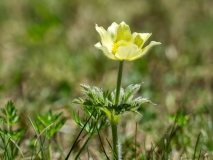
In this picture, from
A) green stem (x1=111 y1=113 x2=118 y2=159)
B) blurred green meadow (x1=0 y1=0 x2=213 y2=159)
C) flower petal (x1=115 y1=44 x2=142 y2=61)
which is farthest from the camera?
blurred green meadow (x1=0 y1=0 x2=213 y2=159)

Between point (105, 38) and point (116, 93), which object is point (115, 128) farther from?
point (105, 38)

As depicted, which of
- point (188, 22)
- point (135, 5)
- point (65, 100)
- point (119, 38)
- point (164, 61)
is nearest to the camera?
point (119, 38)

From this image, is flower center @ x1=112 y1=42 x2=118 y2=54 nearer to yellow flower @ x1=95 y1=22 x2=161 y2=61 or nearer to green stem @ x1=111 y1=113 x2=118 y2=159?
yellow flower @ x1=95 y1=22 x2=161 y2=61

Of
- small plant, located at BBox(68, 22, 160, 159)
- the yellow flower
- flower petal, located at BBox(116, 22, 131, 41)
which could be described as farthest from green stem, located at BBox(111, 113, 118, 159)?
flower petal, located at BBox(116, 22, 131, 41)

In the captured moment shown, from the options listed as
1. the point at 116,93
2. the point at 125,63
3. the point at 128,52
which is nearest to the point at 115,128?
the point at 116,93

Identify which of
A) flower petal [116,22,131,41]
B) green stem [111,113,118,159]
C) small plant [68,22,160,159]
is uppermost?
flower petal [116,22,131,41]

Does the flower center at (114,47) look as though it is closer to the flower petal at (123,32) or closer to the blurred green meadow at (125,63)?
the flower petal at (123,32)

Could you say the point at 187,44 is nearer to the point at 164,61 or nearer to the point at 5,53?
the point at 164,61

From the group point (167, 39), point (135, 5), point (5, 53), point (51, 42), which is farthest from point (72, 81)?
point (135, 5)
